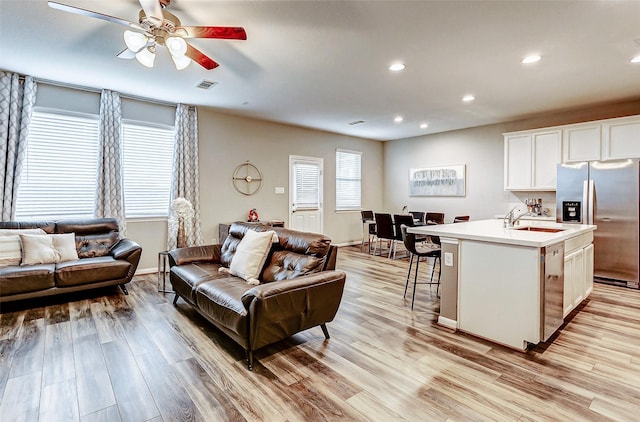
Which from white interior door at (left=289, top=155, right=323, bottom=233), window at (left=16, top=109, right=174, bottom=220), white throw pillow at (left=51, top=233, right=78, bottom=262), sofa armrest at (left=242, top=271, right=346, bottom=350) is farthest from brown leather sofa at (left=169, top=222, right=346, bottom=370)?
white interior door at (left=289, top=155, right=323, bottom=233)

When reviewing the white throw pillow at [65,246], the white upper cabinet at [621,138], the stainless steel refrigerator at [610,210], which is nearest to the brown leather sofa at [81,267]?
the white throw pillow at [65,246]

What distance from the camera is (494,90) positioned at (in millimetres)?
4387

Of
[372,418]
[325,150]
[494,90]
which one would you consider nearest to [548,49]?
[494,90]

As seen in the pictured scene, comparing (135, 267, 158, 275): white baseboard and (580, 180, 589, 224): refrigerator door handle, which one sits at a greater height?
(580, 180, 589, 224): refrigerator door handle

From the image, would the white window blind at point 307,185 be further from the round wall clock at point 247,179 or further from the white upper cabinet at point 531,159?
the white upper cabinet at point 531,159

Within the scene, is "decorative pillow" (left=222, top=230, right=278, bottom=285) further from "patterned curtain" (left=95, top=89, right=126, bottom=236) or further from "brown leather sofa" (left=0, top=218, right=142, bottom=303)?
"patterned curtain" (left=95, top=89, right=126, bottom=236)

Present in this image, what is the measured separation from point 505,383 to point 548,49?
304cm

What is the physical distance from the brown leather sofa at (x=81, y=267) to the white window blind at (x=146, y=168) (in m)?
→ 0.61

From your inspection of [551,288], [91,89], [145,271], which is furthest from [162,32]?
[145,271]

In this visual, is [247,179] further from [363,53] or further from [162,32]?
[162,32]

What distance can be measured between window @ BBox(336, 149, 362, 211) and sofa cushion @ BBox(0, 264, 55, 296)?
5.50 meters

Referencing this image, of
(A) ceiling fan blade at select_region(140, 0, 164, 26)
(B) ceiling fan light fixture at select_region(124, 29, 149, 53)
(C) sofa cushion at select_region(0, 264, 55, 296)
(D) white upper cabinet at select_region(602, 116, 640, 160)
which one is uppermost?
(A) ceiling fan blade at select_region(140, 0, 164, 26)

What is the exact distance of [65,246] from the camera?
400 centimetres

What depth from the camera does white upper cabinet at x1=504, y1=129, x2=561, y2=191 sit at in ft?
17.8
